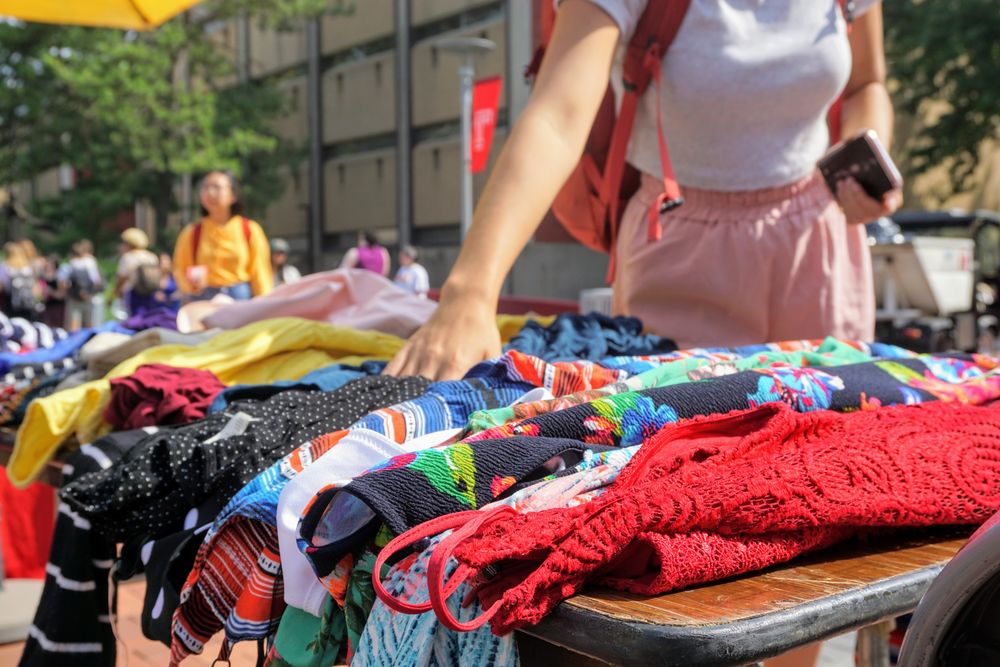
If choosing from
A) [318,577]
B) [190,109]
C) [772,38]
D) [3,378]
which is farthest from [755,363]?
[190,109]

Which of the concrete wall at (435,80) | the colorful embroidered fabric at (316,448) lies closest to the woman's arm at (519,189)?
the colorful embroidered fabric at (316,448)

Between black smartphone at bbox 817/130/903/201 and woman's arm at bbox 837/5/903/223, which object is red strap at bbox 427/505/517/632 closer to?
black smartphone at bbox 817/130/903/201

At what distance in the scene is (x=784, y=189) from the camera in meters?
1.66

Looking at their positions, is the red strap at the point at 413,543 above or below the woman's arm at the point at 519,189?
below

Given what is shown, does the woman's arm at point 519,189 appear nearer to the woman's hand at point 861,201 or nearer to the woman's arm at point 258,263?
the woman's hand at point 861,201

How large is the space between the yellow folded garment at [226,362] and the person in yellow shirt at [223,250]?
503 centimetres

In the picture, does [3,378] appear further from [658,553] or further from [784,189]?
[658,553]

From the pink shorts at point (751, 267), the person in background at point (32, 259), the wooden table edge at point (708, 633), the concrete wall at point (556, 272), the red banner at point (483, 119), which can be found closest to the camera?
the wooden table edge at point (708, 633)

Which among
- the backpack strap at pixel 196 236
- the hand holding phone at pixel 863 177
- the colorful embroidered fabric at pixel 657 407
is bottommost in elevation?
the colorful embroidered fabric at pixel 657 407

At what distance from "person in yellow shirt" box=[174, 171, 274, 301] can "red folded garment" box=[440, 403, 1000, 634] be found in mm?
6064

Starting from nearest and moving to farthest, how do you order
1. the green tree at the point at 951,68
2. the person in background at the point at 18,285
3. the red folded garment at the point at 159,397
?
the red folded garment at the point at 159,397 < the person in background at the point at 18,285 < the green tree at the point at 951,68

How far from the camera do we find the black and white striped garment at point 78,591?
1.21 meters

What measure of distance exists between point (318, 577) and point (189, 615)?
25cm

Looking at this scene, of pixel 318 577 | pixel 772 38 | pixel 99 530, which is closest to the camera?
pixel 318 577
